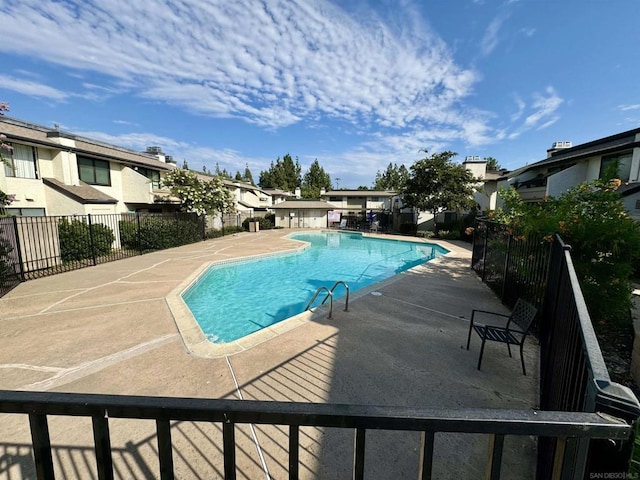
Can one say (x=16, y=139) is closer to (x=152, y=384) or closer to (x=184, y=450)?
(x=152, y=384)

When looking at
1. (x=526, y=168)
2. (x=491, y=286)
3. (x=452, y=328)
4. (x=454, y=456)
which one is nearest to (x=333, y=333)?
(x=452, y=328)

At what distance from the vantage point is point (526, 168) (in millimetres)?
22297

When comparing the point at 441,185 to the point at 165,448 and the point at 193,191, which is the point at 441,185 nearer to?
the point at 193,191

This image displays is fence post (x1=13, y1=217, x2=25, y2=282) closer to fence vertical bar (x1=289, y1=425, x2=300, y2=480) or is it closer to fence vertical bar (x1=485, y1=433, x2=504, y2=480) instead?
fence vertical bar (x1=289, y1=425, x2=300, y2=480)

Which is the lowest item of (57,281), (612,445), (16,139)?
(57,281)

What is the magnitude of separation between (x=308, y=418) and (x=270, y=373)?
10.5ft

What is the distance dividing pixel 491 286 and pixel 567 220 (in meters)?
3.88

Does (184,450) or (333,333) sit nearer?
(184,450)

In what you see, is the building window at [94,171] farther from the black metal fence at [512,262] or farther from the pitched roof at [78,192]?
the black metal fence at [512,262]

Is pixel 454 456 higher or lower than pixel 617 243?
lower

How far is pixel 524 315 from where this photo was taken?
4312 mm

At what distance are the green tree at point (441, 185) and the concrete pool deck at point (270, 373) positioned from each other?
16.9 metres

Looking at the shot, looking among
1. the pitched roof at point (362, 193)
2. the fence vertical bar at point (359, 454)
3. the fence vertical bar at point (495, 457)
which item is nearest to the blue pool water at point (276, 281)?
the fence vertical bar at point (359, 454)

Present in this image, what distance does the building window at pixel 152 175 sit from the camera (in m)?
18.8
